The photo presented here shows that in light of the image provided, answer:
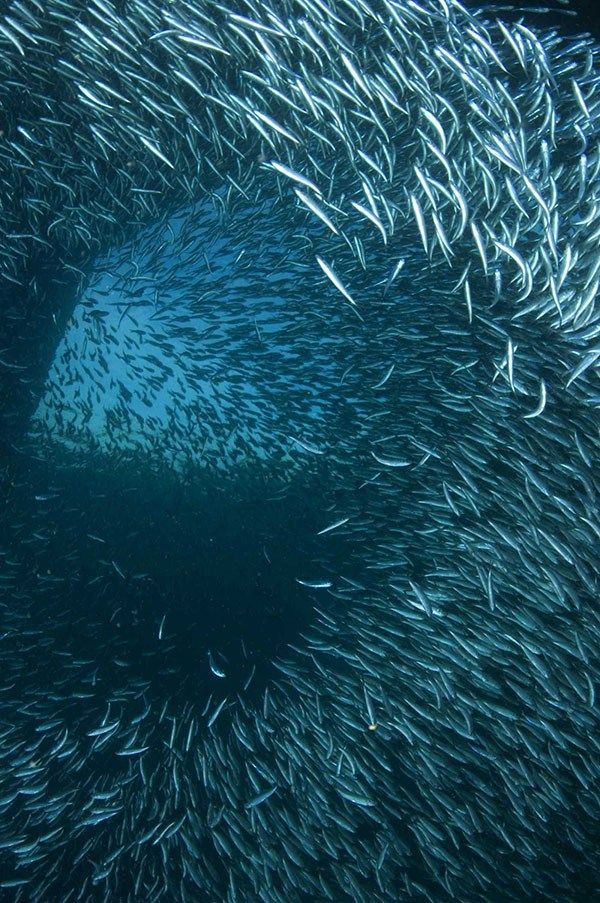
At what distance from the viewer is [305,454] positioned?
17.3 feet

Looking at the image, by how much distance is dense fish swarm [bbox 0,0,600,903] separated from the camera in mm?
4227

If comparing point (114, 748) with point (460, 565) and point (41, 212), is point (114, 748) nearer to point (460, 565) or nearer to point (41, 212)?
point (460, 565)

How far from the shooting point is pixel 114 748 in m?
4.79

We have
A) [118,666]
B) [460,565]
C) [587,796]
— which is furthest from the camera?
[118,666]

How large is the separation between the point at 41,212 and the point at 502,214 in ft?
14.0

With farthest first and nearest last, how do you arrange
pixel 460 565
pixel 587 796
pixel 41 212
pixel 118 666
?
pixel 41 212, pixel 118 666, pixel 460 565, pixel 587 796

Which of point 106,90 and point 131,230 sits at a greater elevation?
point 106,90

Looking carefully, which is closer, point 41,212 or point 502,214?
point 502,214

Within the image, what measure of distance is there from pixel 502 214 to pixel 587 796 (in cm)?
453

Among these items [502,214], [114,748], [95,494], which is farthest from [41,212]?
[114,748]

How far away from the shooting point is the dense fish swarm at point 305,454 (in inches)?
166

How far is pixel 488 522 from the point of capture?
446cm

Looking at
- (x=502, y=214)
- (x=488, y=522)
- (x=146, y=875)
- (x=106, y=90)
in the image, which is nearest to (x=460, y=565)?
(x=488, y=522)

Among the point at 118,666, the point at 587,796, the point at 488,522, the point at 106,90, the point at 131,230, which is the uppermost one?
the point at 106,90
